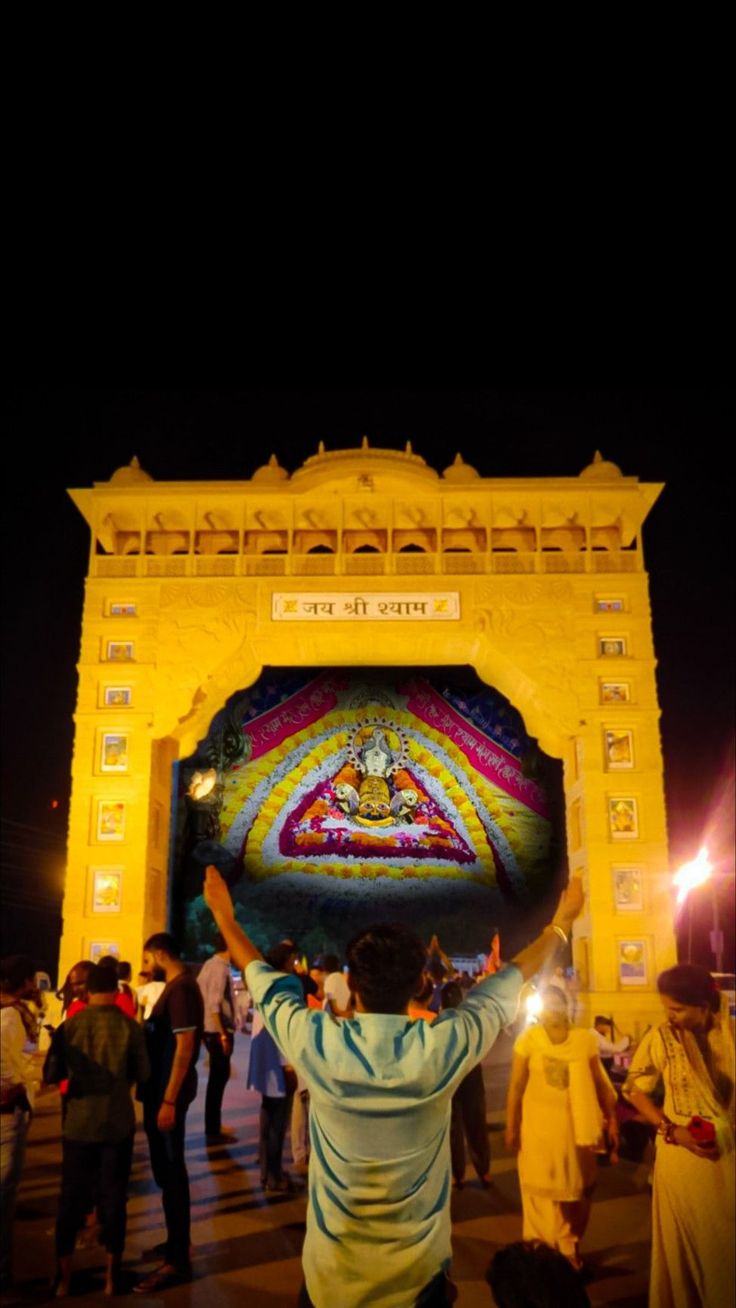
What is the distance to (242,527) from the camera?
1589cm

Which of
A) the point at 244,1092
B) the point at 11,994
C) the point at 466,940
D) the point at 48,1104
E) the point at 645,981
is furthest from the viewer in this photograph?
the point at 466,940

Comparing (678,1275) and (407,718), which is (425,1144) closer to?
(678,1275)

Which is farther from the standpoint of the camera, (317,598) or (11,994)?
(317,598)

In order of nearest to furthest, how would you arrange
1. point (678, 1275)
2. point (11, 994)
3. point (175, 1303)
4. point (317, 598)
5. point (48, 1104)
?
1. point (678, 1275)
2. point (175, 1303)
3. point (11, 994)
4. point (48, 1104)
5. point (317, 598)

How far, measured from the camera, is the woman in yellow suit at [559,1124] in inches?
193

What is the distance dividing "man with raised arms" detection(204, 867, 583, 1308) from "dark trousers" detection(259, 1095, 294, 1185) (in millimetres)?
4714

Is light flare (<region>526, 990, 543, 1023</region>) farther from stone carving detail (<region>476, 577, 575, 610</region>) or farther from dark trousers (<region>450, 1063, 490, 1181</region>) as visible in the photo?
stone carving detail (<region>476, 577, 575, 610</region>)

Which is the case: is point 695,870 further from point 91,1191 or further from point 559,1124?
point 91,1191

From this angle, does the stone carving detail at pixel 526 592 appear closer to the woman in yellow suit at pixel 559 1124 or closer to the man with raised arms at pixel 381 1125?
the woman in yellow suit at pixel 559 1124

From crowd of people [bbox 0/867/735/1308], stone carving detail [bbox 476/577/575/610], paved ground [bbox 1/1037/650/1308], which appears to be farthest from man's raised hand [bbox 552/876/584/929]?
stone carving detail [bbox 476/577/575/610]

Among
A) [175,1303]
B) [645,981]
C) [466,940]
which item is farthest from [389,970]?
[466,940]

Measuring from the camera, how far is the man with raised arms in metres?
2.26

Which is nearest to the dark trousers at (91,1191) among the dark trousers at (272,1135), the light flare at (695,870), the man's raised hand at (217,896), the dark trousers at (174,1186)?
the dark trousers at (174,1186)

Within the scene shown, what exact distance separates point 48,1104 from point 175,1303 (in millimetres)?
6720
